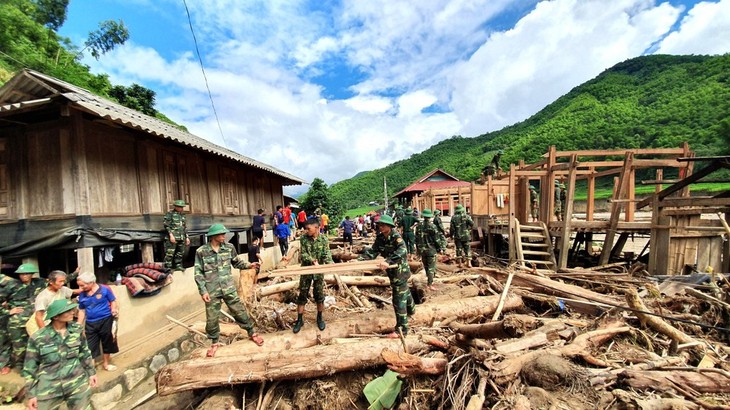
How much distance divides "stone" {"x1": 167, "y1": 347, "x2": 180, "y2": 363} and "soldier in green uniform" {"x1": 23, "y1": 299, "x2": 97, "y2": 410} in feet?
8.98

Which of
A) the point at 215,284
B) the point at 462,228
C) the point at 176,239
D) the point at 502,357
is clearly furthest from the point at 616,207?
the point at 176,239

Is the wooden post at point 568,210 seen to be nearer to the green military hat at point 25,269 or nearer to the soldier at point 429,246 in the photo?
the soldier at point 429,246

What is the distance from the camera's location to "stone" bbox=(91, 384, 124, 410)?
492 centimetres

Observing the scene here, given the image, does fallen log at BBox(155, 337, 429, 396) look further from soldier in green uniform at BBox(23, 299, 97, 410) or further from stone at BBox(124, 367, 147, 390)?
stone at BBox(124, 367, 147, 390)

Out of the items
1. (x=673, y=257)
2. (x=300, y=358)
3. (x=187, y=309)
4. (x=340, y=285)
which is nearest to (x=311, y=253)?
(x=300, y=358)

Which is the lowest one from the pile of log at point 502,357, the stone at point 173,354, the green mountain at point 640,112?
the stone at point 173,354

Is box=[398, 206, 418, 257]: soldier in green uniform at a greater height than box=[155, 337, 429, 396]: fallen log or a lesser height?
greater

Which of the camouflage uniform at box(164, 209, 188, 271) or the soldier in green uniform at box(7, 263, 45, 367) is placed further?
the camouflage uniform at box(164, 209, 188, 271)

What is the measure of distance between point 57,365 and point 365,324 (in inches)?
161

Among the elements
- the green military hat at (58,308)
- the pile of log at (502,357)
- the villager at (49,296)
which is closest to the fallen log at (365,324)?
the pile of log at (502,357)

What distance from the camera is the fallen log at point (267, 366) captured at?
421 cm

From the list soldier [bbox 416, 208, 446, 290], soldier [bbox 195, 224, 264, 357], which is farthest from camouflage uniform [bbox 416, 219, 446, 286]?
soldier [bbox 195, 224, 264, 357]

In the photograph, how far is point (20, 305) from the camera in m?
5.31

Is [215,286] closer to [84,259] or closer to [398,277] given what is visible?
[398,277]
